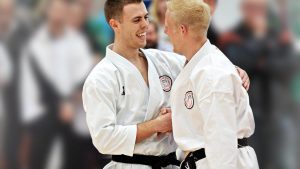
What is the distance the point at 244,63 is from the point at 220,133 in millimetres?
3436

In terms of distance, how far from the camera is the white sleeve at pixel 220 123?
9.17 ft

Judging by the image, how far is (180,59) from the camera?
358 cm

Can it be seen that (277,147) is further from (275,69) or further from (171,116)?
(171,116)

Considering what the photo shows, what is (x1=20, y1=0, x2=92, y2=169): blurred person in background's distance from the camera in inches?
248

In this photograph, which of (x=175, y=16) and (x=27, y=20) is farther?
(x=27, y=20)

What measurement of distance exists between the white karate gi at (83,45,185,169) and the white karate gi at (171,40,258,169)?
0.81ft

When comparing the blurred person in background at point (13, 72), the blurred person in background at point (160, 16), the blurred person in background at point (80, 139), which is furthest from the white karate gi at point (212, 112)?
the blurred person in background at point (13, 72)

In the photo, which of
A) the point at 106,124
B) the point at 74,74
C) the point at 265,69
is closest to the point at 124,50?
the point at 106,124

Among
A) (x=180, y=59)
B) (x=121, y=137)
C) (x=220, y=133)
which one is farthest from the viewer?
(x=180, y=59)

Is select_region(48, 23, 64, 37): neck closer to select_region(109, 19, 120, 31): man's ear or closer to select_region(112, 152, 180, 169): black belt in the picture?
select_region(109, 19, 120, 31): man's ear

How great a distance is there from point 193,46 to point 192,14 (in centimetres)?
17

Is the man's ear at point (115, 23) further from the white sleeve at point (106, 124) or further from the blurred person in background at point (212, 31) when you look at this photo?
the blurred person in background at point (212, 31)

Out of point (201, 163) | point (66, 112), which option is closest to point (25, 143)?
point (66, 112)

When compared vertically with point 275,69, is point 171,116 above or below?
above
